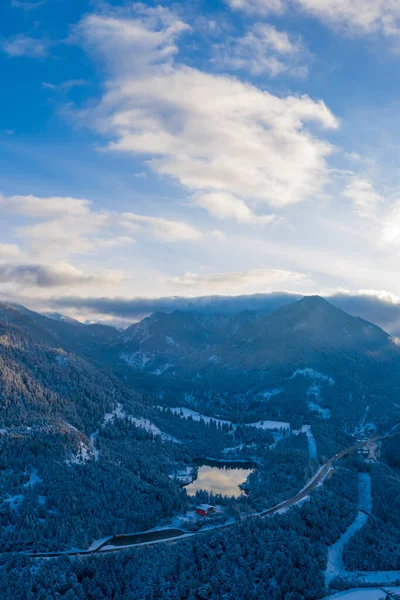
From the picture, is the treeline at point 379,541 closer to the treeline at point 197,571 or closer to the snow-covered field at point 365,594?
the treeline at point 197,571

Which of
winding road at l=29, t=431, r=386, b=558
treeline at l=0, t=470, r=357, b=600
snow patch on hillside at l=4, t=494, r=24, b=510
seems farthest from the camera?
snow patch on hillside at l=4, t=494, r=24, b=510

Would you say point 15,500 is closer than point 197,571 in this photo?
No

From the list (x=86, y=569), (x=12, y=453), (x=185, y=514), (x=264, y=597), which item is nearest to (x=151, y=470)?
(x=185, y=514)

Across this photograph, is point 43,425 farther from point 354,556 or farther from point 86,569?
point 354,556

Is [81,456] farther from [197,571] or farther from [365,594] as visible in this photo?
[365,594]

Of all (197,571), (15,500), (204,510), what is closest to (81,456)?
(15,500)

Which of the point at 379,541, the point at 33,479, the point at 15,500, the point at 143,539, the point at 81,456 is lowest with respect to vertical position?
the point at 143,539

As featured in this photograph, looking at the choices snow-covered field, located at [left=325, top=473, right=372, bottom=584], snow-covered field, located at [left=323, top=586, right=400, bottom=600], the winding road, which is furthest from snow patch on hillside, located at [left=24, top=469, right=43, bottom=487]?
snow-covered field, located at [left=323, top=586, right=400, bottom=600]

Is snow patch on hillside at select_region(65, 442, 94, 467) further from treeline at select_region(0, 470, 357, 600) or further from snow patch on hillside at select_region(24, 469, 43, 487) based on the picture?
treeline at select_region(0, 470, 357, 600)
